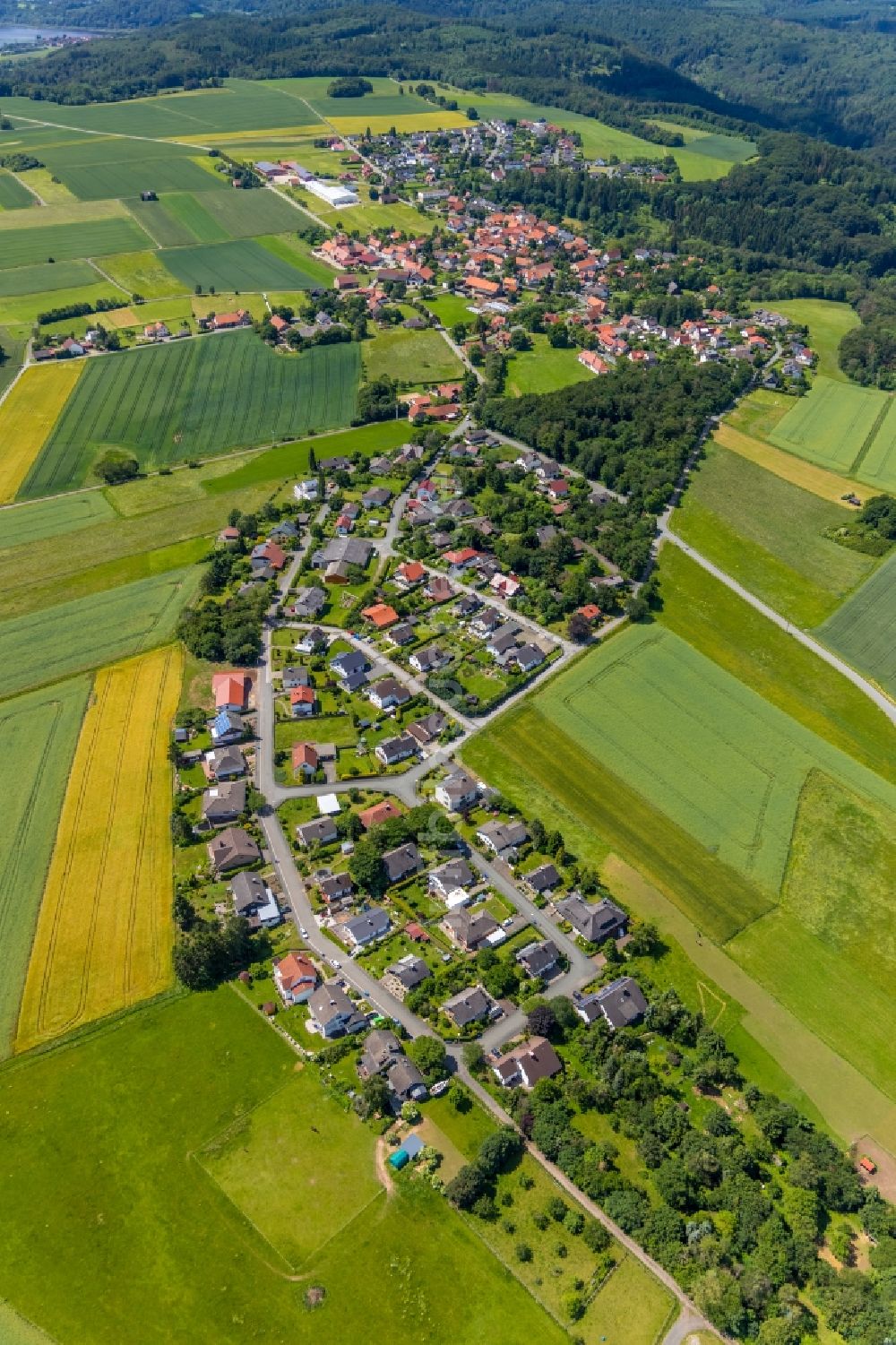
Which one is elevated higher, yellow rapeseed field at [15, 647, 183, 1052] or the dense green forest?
the dense green forest

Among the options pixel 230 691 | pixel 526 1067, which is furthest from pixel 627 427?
pixel 526 1067

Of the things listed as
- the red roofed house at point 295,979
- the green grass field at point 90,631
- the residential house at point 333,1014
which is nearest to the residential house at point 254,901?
the red roofed house at point 295,979

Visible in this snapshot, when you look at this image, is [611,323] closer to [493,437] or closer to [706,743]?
[493,437]

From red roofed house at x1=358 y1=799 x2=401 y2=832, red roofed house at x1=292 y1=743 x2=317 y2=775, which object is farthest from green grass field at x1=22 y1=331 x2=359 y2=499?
red roofed house at x1=358 y1=799 x2=401 y2=832

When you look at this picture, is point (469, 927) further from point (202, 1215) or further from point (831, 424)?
point (831, 424)

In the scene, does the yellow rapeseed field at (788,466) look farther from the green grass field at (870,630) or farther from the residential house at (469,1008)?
the residential house at (469,1008)

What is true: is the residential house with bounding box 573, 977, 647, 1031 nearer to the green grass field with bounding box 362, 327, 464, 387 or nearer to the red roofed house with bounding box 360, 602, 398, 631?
the red roofed house with bounding box 360, 602, 398, 631
